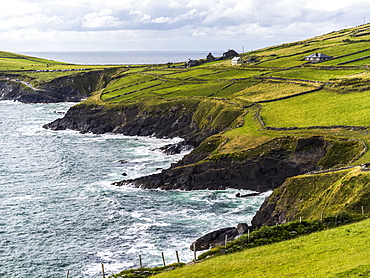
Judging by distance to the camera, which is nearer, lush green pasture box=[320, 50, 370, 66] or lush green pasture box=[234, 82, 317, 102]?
lush green pasture box=[234, 82, 317, 102]

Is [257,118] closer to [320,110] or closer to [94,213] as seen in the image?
[320,110]

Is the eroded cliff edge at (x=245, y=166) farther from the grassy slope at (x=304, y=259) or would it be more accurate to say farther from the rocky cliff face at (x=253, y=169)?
the grassy slope at (x=304, y=259)

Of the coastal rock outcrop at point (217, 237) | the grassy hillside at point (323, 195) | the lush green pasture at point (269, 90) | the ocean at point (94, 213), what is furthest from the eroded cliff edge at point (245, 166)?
the lush green pasture at point (269, 90)

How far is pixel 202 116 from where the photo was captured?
123188 mm

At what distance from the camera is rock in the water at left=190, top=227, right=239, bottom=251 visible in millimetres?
57281

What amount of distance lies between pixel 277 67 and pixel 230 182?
91126 millimetres

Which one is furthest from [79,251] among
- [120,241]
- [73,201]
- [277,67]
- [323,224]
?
[277,67]

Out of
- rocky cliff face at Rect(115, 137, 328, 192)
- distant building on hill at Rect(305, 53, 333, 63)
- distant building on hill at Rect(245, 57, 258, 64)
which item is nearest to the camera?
rocky cliff face at Rect(115, 137, 328, 192)

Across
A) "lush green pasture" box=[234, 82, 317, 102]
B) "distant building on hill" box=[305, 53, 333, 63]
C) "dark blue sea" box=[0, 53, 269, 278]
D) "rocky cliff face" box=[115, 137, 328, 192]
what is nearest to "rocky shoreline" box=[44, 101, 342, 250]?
"rocky cliff face" box=[115, 137, 328, 192]

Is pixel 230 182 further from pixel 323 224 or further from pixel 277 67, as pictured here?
pixel 277 67

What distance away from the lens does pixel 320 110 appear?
335ft

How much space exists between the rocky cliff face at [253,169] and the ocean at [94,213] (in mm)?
2836

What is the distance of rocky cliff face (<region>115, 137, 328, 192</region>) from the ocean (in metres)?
2.84

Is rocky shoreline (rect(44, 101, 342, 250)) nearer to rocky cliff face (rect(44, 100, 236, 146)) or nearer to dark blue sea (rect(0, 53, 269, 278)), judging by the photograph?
dark blue sea (rect(0, 53, 269, 278))
